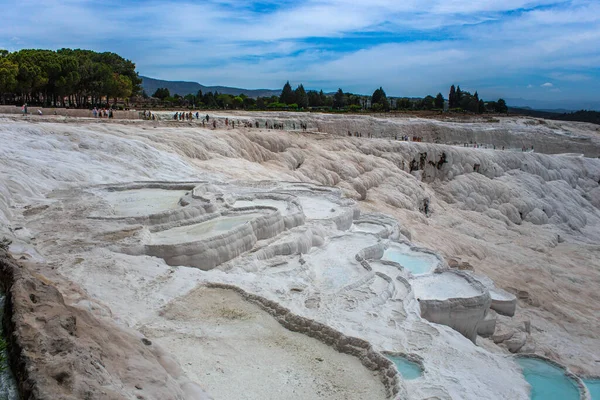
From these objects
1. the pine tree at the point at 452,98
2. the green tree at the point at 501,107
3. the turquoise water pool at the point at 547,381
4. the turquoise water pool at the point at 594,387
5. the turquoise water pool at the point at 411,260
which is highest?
the pine tree at the point at 452,98

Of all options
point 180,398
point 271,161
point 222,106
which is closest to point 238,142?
point 271,161

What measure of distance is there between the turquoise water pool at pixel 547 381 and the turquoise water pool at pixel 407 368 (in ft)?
6.71

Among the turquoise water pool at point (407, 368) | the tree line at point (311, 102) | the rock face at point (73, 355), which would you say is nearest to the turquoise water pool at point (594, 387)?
the turquoise water pool at point (407, 368)

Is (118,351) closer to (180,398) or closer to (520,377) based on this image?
(180,398)

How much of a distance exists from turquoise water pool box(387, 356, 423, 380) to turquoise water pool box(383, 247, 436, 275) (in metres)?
4.23

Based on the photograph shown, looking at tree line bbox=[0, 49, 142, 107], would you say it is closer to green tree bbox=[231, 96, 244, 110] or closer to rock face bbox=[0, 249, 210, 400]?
green tree bbox=[231, 96, 244, 110]

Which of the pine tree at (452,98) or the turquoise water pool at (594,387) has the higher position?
the pine tree at (452,98)

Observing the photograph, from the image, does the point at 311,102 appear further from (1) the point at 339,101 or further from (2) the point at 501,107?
(2) the point at 501,107

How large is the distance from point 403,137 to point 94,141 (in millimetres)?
23136

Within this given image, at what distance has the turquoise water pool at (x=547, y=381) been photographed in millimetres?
7320

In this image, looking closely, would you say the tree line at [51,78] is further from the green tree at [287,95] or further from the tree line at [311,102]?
the green tree at [287,95]

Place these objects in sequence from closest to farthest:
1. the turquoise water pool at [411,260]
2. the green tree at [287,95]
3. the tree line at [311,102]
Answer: the turquoise water pool at [411,260]
the tree line at [311,102]
the green tree at [287,95]

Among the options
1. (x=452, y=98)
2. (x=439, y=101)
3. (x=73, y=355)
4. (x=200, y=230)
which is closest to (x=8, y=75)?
(x=200, y=230)

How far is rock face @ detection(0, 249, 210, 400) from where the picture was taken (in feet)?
11.1
